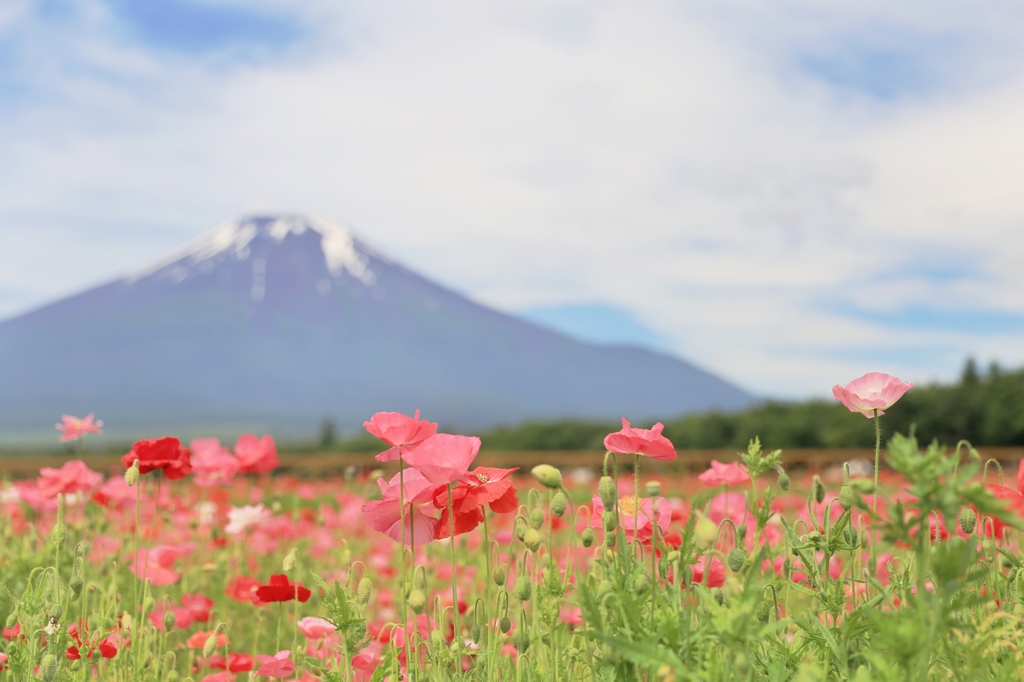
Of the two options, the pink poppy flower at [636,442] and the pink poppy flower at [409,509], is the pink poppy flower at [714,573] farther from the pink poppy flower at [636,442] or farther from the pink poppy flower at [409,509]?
the pink poppy flower at [409,509]

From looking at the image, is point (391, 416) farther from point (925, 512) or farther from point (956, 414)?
point (956, 414)

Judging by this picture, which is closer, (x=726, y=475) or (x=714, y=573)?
(x=714, y=573)

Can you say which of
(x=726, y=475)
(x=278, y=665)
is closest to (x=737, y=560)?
(x=726, y=475)

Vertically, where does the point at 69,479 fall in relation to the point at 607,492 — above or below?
below

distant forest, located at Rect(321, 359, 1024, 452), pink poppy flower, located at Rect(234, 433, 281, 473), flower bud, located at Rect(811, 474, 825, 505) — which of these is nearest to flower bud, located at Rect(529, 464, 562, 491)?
flower bud, located at Rect(811, 474, 825, 505)

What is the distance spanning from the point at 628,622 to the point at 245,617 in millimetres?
3106

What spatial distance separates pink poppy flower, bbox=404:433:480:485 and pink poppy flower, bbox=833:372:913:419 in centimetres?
82

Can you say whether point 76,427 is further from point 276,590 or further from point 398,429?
point 398,429

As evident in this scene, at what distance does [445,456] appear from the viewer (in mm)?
1581

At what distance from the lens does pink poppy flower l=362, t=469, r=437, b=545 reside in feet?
5.81

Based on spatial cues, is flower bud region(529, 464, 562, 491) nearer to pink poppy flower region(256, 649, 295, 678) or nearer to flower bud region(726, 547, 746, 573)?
flower bud region(726, 547, 746, 573)

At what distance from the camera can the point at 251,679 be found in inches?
71.5

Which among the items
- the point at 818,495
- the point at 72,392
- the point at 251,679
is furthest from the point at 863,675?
the point at 72,392

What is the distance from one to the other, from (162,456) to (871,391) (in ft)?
6.18
